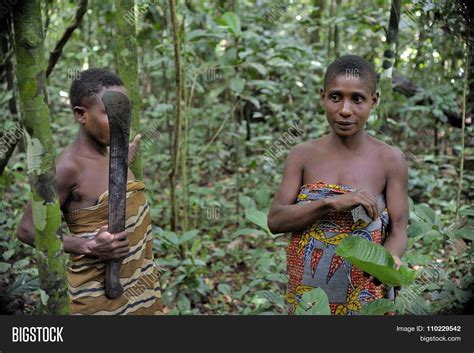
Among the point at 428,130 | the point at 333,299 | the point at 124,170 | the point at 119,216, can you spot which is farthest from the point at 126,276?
the point at 428,130

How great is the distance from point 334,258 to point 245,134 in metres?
3.73

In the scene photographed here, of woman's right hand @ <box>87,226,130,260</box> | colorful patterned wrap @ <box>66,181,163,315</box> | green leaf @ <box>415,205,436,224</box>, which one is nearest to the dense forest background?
green leaf @ <box>415,205,436,224</box>

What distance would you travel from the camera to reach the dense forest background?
254cm

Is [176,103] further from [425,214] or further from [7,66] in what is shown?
[425,214]

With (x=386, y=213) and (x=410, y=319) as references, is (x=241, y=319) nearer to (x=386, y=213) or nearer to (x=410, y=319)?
(x=410, y=319)

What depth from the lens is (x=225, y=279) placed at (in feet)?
Answer: 13.1

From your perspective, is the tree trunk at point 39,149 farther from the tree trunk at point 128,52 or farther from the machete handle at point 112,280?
the tree trunk at point 128,52

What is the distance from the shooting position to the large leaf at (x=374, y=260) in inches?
58.1

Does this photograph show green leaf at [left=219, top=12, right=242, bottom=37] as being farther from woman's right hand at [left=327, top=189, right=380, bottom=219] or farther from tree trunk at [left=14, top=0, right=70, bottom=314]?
tree trunk at [left=14, top=0, right=70, bottom=314]

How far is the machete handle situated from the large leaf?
0.82 metres

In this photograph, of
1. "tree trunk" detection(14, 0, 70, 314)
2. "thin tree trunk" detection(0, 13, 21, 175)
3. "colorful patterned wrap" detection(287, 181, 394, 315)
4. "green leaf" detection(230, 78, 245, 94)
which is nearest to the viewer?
"tree trunk" detection(14, 0, 70, 314)

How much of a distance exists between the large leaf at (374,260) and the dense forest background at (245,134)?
1.09 ft

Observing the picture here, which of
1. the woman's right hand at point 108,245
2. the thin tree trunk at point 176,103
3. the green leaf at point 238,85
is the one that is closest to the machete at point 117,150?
the woman's right hand at point 108,245

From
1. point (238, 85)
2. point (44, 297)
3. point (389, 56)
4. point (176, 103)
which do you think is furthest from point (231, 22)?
point (44, 297)
